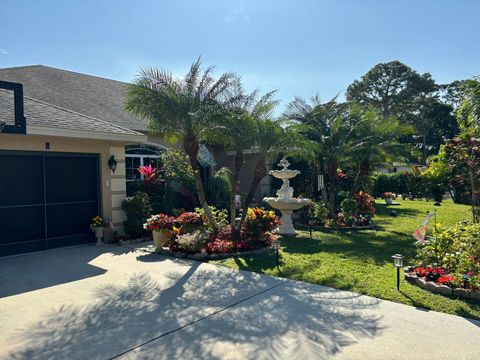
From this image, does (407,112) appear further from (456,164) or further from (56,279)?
(56,279)

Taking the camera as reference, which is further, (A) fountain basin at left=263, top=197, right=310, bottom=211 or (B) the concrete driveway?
(A) fountain basin at left=263, top=197, right=310, bottom=211

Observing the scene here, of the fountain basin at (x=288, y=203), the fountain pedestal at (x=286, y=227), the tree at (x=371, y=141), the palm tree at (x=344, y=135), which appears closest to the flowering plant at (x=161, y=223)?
the fountain basin at (x=288, y=203)

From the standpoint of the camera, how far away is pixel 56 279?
23.7 feet

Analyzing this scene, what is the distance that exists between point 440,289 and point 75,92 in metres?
15.8

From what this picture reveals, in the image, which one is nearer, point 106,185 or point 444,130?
point 106,185

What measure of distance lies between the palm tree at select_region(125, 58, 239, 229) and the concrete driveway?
13.7 feet

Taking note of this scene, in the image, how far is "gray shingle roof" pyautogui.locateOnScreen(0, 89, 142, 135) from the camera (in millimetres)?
9548

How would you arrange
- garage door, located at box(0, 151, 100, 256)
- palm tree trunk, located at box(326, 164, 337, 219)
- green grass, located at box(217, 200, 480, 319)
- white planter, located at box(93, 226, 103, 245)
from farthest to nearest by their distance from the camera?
1. palm tree trunk, located at box(326, 164, 337, 219)
2. white planter, located at box(93, 226, 103, 245)
3. garage door, located at box(0, 151, 100, 256)
4. green grass, located at box(217, 200, 480, 319)

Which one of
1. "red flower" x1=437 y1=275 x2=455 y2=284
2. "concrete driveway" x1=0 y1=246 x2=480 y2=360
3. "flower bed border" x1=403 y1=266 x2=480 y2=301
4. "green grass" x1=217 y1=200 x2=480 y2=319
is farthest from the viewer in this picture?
"red flower" x1=437 y1=275 x2=455 y2=284

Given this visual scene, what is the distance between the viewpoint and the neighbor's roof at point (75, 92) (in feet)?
46.9

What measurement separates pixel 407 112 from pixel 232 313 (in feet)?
165

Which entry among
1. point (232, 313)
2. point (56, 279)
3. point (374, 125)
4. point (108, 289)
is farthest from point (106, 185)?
point (374, 125)

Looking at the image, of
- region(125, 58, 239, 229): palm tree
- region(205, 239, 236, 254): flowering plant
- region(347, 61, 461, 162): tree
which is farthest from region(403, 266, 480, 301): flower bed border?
region(347, 61, 461, 162): tree

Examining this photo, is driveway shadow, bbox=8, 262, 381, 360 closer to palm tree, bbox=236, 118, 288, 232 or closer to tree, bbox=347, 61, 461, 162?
palm tree, bbox=236, 118, 288, 232
